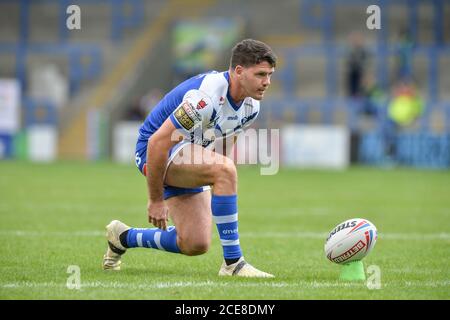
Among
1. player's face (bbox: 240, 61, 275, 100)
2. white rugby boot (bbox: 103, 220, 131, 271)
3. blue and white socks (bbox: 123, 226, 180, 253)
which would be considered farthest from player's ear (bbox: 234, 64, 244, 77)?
white rugby boot (bbox: 103, 220, 131, 271)

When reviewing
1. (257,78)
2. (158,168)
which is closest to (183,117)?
(158,168)

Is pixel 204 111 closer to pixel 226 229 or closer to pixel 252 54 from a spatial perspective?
pixel 252 54

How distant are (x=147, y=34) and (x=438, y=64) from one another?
10138mm

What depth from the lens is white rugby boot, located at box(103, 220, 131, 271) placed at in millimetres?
7840

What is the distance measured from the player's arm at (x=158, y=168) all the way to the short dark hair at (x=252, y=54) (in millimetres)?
784

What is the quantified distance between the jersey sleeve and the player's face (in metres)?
0.34

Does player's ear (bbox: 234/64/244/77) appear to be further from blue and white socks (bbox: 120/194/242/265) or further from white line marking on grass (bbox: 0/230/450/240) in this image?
white line marking on grass (bbox: 0/230/450/240)

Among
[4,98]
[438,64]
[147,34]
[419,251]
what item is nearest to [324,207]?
[419,251]

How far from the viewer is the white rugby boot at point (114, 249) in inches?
309

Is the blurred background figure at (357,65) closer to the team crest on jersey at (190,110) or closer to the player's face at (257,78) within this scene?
the player's face at (257,78)

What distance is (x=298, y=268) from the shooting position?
26.6 feet

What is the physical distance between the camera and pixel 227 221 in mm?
7406
